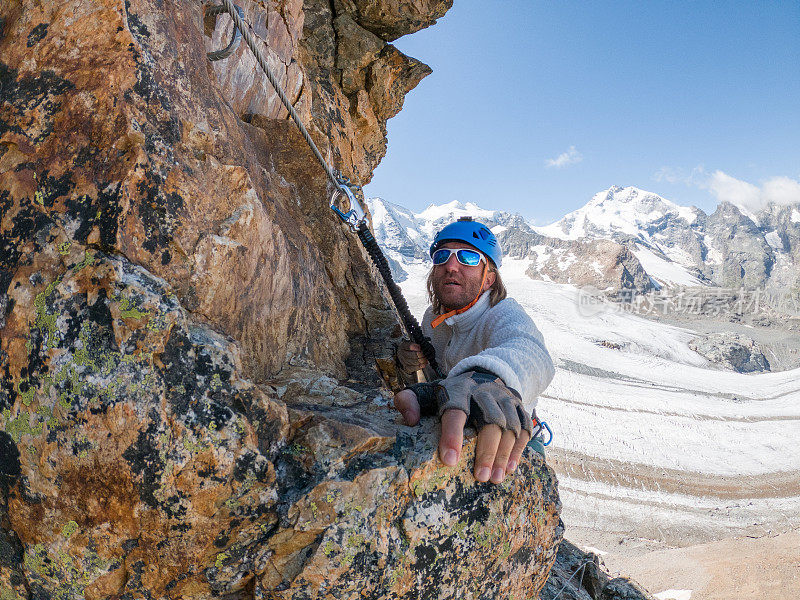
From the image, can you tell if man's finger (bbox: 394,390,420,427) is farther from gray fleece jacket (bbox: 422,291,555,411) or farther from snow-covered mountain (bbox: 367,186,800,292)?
snow-covered mountain (bbox: 367,186,800,292)

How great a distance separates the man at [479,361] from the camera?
1958 mm

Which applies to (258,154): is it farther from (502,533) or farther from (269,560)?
(502,533)

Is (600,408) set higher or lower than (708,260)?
lower

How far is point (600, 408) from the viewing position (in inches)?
1104

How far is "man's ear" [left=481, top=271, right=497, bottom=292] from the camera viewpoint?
134 inches

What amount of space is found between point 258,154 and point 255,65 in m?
0.76

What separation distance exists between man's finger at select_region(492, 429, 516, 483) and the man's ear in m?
1.58

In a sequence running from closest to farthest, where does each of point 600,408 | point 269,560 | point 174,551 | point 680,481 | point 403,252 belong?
point 174,551, point 269,560, point 680,481, point 600,408, point 403,252

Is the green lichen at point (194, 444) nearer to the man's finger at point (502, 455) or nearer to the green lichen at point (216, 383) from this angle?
the green lichen at point (216, 383)

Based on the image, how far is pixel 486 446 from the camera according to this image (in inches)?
79.0

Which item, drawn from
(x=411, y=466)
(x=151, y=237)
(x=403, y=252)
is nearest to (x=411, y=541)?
(x=411, y=466)

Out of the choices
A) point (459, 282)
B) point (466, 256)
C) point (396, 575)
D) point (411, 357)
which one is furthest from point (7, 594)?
point (466, 256)

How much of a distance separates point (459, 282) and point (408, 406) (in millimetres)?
1409

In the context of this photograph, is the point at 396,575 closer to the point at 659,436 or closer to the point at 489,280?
the point at 489,280
